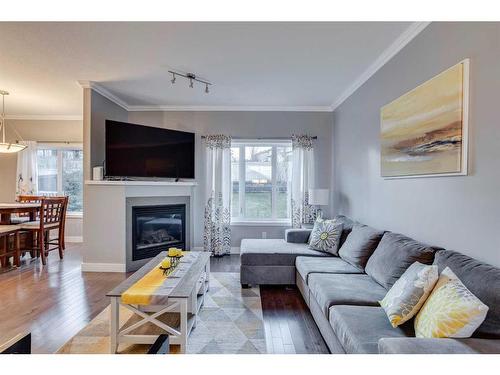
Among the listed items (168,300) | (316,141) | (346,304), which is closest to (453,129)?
(346,304)

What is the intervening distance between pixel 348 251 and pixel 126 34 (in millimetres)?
3063

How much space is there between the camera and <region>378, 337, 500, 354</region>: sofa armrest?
1.25m

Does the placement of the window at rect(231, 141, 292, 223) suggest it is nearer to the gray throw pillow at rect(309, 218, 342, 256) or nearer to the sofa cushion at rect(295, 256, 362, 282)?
the gray throw pillow at rect(309, 218, 342, 256)

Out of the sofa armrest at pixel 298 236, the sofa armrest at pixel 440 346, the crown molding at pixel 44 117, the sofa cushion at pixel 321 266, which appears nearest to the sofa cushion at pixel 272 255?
the sofa cushion at pixel 321 266

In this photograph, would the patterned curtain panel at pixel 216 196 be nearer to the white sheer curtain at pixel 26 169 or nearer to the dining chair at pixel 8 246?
the dining chair at pixel 8 246

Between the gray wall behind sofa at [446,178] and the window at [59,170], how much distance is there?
579 cm

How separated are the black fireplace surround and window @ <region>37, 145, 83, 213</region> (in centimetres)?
272

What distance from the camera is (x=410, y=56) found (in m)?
2.60

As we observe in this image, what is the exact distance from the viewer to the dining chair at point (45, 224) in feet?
14.3

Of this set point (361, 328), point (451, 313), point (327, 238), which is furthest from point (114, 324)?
point (327, 238)

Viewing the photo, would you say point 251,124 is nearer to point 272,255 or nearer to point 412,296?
point 272,255
